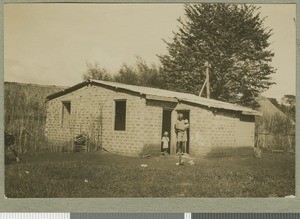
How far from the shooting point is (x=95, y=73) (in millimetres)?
5113

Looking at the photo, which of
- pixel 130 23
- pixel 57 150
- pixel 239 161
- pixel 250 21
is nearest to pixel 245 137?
pixel 239 161

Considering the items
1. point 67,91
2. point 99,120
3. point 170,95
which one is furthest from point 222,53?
point 67,91

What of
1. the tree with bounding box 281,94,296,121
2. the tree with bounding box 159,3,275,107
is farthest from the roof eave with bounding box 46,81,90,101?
the tree with bounding box 281,94,296,121

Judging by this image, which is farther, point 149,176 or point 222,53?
point 222,53

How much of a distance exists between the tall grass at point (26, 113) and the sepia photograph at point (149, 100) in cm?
1

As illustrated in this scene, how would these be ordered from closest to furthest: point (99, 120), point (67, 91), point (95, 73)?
1. point (95, 73)
2. point (67, 91)
3. point (99, 120)

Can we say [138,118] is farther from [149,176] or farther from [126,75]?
[149,176]

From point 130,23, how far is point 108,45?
0.37 meters

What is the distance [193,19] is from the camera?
5156mm

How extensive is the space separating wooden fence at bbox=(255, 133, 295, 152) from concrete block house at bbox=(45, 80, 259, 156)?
0.39 ft

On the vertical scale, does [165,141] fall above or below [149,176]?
above

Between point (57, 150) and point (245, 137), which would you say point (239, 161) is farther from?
point (57, 150)

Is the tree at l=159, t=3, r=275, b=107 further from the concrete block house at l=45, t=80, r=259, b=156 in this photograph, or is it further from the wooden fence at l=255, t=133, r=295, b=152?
the wooden fence at l=255, t=133, r=295, b=152

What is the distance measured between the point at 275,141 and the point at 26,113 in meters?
3.06
